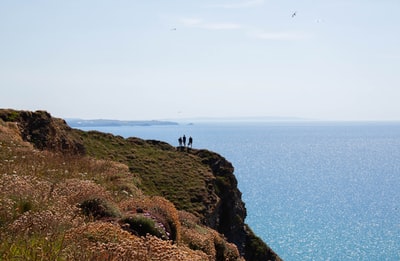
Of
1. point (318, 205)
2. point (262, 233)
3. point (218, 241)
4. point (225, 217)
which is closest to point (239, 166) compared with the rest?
point (318, 205)

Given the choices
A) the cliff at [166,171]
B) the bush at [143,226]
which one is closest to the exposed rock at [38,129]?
the cliff at [166,171]

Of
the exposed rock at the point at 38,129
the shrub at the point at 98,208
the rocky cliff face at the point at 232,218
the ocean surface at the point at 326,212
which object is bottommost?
the ocean surface at the point at 326,212

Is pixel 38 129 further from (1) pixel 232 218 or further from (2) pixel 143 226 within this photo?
(2) pixel 143 226

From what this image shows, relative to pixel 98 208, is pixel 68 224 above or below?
above

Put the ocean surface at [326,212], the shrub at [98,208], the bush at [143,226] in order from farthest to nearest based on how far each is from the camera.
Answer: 1. the ocean surface at [326,212]
2. the shrub at [98,208]
3. the bush at [143,226]

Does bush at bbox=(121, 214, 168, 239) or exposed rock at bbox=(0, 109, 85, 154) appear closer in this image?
bush at bbox=(121, 214, 168, 239)

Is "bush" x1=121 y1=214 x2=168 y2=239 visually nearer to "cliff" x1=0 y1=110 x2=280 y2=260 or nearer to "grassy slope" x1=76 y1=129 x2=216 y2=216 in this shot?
"cliff" x1=0 y1=110 x2=280 y2=260

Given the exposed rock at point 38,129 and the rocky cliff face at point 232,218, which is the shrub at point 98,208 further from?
the rocky cliff face at point 232,218

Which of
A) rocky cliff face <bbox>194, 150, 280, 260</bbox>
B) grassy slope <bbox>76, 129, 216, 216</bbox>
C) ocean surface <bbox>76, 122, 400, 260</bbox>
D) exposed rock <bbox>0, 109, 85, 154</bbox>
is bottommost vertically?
ocean surface <bbox>76, 122, 400, 260</bbox>

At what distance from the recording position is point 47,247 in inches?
289

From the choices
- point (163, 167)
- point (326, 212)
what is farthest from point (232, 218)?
point (326, 212)

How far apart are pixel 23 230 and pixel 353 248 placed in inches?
2461

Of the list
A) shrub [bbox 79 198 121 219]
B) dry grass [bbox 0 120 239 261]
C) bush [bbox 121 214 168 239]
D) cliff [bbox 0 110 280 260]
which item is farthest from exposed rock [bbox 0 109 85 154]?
bush [bbox 121 214 168 239]

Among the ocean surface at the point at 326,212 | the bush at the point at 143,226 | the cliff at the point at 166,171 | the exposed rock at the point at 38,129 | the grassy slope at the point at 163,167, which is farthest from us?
the ocean surface at the point at 326,212
